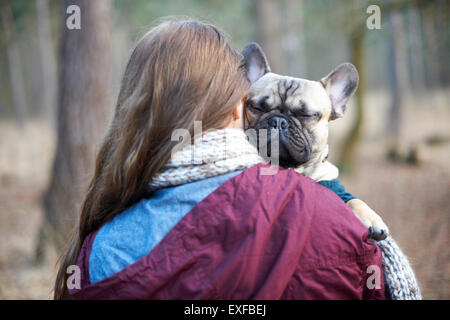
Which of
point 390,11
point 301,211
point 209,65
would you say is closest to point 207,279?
point 301,211

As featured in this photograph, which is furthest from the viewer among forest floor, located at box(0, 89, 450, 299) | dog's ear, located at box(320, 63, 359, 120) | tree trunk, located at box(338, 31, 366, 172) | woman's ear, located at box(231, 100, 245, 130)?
tree trunk, located at box(338, 31, 366, 172)

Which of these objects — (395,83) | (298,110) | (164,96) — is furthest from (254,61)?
(395,83)

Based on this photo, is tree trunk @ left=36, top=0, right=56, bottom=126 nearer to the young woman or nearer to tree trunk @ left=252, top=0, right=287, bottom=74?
tree trunk @ left=252, top=0, right=287, bottom=74

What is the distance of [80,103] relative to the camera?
4953 millimetres

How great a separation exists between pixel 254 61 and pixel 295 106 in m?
0.46

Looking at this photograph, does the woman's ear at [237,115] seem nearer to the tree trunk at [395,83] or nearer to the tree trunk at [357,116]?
the tree trunk at [357,116]

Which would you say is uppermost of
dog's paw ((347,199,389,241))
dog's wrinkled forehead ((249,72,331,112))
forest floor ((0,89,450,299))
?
dog's wrinkled forehead ((249,72,331,112))

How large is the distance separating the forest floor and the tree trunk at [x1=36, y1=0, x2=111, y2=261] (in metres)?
1.02

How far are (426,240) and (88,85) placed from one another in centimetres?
571

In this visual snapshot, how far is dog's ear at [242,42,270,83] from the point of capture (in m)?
2.66

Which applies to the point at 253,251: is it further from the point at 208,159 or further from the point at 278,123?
the point at 278,123

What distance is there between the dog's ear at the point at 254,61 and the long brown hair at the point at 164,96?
2.98 ft

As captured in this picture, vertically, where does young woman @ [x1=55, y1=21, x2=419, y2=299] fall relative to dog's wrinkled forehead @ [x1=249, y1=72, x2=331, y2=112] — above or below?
below

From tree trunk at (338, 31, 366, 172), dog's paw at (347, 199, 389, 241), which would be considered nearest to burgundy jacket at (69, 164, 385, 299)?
dog's paw at (347, 199, 389, 241)
